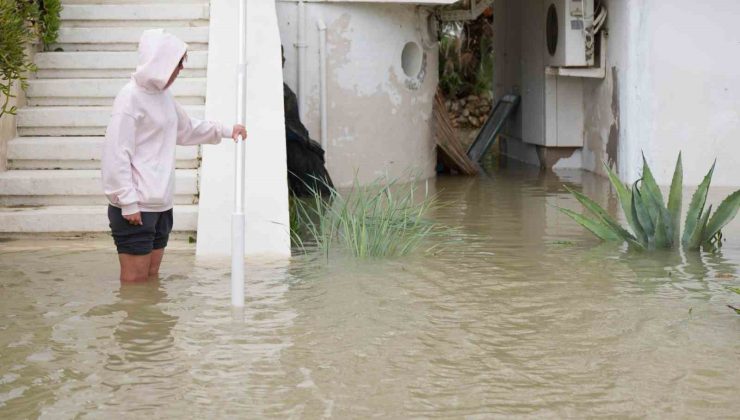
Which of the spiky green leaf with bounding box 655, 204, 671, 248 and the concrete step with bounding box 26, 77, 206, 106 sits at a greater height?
the concrete step with bounding box 26, 77, 206, 106

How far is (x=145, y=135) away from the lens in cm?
682

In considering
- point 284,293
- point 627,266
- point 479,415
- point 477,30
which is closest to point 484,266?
point 627,266

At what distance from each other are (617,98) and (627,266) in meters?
6.40

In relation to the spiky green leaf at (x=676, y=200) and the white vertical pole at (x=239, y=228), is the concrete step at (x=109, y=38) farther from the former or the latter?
the spiky green leaf at (x=676, y=200)

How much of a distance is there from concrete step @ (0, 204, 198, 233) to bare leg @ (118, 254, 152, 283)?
1.72m

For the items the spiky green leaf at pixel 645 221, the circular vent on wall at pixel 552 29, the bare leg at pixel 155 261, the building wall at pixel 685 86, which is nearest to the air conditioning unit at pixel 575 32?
the circular vent on wall at pixel 552 29

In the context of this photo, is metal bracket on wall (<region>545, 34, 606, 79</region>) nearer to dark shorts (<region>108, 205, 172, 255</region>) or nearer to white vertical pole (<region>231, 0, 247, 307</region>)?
white vertical pole (<region>231, 0, 247, 307</region>)

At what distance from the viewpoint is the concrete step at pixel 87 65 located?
10.6 m

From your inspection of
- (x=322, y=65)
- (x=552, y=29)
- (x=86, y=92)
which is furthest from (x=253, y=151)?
(x=552, y=29)

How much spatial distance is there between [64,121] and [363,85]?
4739mm

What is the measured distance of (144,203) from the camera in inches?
271

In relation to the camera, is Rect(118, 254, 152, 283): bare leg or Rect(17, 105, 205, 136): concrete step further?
Rect(17, 105, 205, 136): concrete step

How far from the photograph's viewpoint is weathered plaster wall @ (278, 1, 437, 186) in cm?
1354

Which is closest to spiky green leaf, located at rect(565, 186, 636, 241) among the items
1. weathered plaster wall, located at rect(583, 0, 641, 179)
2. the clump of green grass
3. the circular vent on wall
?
the clump of green grass
